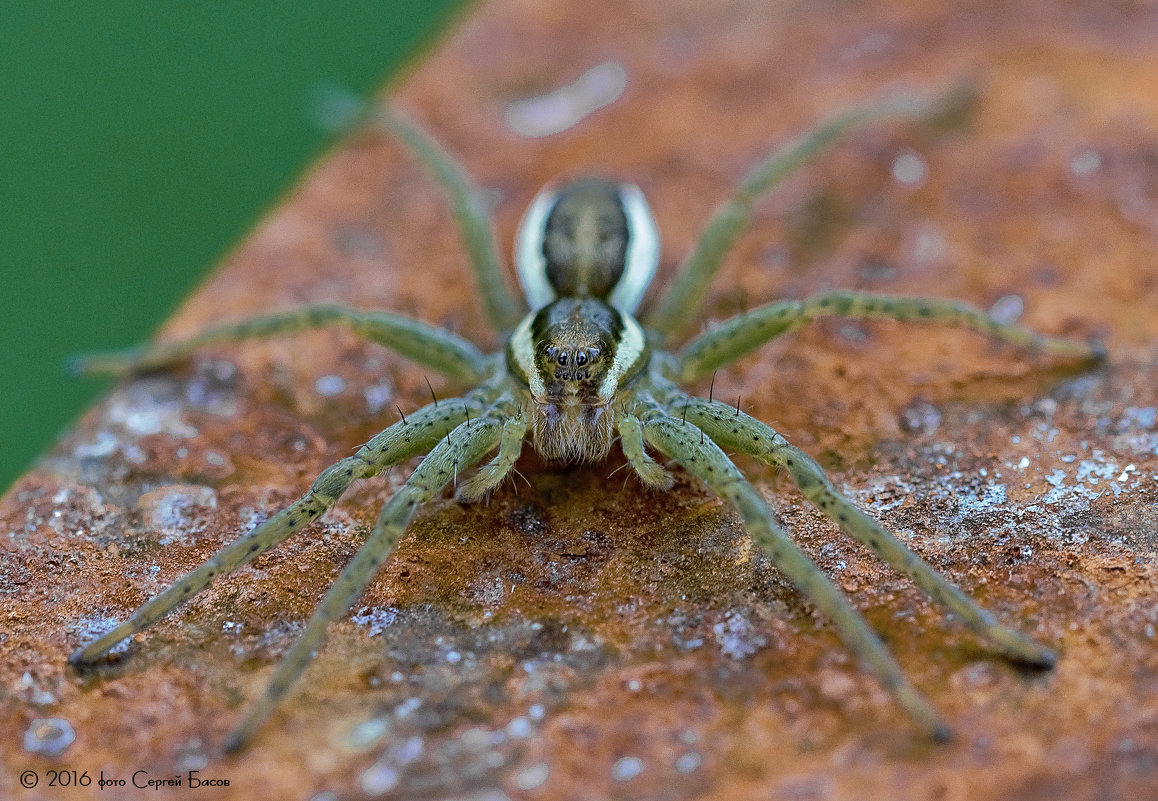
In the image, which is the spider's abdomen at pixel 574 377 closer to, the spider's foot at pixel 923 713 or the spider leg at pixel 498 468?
the spider leg at pixel 498 468

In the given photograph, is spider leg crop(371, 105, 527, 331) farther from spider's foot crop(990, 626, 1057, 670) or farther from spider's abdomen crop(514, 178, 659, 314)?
spider's foot crop(990, 626, 1057, 670)

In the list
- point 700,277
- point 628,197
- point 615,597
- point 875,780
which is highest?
point 628,197

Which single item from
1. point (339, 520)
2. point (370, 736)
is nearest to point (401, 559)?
point (339, 520)

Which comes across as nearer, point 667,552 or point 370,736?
point 370,736

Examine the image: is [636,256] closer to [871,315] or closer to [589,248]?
[589,248]

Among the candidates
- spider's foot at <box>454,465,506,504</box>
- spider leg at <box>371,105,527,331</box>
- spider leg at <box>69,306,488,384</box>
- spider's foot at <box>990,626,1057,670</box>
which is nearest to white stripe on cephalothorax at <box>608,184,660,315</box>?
spider leg at <box>371,105,527,331</box>

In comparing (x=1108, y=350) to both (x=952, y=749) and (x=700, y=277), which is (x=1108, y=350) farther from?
(x=952, y=749)

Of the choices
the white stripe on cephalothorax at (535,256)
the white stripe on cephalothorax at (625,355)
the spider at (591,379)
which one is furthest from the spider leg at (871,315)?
the white stripe on cephalothorax at (535,256)

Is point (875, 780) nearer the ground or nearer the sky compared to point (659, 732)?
nearer the ground
